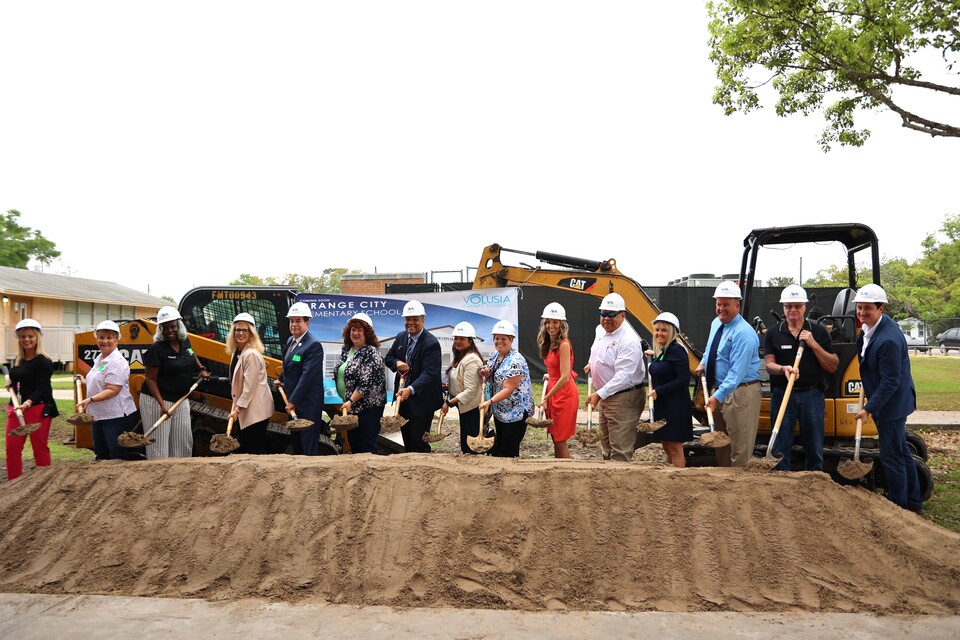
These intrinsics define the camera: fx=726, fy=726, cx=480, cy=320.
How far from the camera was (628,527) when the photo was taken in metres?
5.11

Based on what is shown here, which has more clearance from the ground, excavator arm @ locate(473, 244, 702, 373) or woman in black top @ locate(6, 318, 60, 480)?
excavator arm @ locate(473, 244, 702, 373)

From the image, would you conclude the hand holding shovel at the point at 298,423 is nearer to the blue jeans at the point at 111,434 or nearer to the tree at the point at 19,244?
the blue jeans at the point at 111,434

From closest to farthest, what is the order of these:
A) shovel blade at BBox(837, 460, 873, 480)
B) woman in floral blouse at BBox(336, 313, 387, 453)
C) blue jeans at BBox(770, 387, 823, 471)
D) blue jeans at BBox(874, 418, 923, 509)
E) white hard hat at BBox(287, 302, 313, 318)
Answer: shovel blade at BBox(837, 460, 873, 480) < blue jeans at BBox(874, 418, 923, 509) < blue jeans at BBox(770, 387, 823, 471) < woman in floral blouse at BBox(336, 313, 387, 453) < white hard hat at BBox(287, 302, 313, 318)

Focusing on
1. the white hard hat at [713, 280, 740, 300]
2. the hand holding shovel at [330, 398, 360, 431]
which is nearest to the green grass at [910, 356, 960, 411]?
the white hard hat at [713, 280, 740, 300]

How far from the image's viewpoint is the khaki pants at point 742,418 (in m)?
6.21

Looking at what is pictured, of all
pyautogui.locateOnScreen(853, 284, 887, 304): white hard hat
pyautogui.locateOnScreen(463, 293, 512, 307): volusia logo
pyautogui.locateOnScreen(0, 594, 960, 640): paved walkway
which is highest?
pyautogui.locateOnScreen(463, 293, 512, 307): volusia logo

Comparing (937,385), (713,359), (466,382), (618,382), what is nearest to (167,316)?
(466,382)

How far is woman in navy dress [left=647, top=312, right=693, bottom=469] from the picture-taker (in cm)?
632

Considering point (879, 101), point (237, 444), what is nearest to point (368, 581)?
point (237, 444)

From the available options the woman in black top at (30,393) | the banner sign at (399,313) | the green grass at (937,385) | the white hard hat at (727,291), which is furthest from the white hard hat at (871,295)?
the green grass at (937,385)

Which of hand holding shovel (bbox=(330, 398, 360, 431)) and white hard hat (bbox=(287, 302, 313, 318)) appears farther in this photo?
white hard hat (bbox=(287, 302, 313, 318))

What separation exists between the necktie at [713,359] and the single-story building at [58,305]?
20.2 meters

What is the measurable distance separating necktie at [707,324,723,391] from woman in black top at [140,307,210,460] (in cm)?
489

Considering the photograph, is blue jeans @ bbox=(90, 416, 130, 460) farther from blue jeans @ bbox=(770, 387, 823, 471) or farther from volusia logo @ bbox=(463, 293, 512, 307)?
volusia logo @ bbox=(463, 293, 512, 307)
